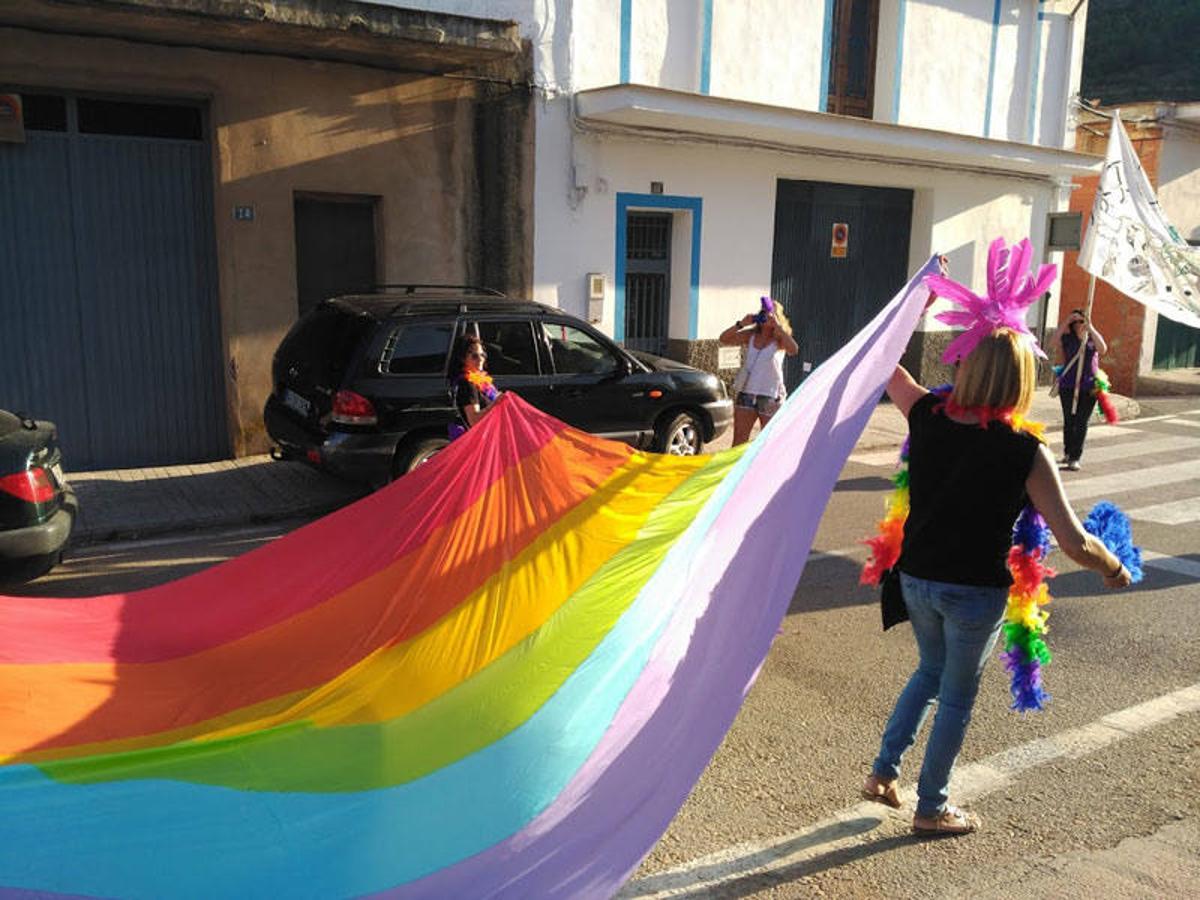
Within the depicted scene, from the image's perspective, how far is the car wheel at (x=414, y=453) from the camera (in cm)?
822

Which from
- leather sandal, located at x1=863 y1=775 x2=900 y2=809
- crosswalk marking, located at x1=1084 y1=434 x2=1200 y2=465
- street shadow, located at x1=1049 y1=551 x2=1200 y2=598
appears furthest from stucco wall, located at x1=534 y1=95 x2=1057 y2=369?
leather sandal, located at x1=863 y1=775 x2=900 y2=809

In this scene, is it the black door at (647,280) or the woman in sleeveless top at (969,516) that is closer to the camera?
the woman in sleeveless top at (969,516)

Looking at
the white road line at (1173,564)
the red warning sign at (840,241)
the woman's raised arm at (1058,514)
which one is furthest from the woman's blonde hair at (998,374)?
the red warning sign at (840,241)

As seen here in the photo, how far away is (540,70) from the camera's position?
39.5 ft

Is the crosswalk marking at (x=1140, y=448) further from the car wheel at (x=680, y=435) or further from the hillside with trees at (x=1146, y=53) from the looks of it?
the hillside with trees at (x=1146, y=53)

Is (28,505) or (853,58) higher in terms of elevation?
(853,58)

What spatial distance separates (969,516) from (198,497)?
753 cm

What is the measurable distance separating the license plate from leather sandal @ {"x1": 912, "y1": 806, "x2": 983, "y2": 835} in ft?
20.0

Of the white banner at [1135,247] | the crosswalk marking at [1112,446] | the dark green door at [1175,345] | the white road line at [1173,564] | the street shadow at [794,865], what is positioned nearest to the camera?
the street shadow at [794,865]

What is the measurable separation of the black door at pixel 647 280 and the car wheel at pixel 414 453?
19.5 feet

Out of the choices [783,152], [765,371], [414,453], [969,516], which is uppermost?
[783,152]

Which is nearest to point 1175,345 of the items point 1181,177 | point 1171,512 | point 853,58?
point 1181,177

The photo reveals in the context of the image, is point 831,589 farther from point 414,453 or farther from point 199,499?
point 199,499

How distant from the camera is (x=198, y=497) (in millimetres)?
9102
